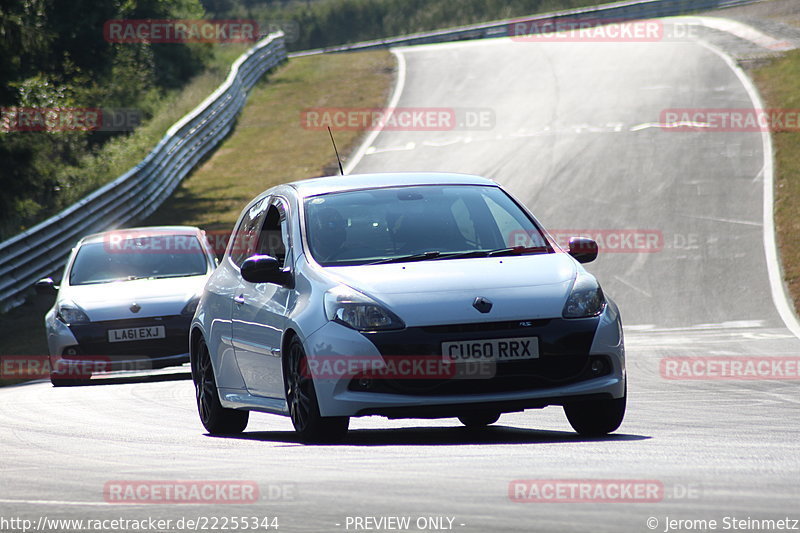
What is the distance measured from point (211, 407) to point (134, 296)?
19.2 feet

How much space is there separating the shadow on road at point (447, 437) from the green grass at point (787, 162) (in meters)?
9.49

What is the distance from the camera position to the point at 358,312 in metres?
7.71

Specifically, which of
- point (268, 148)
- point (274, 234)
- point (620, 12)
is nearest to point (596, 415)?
point (274, 234)

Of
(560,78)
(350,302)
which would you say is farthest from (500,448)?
(560,78)

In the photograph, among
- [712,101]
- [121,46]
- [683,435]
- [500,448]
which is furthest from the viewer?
[121,46]

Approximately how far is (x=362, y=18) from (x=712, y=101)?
49.6 m

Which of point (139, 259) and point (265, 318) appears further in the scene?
point (139, 259)

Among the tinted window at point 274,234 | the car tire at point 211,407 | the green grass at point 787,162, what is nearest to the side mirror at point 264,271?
the tinted window at point 274,234

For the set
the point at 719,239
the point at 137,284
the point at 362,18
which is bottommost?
the point at 362,18

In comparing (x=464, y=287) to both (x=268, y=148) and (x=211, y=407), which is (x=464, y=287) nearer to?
(x=211, y=407)

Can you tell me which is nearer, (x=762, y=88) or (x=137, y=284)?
(x=137, y=284)

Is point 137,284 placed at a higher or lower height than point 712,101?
higher

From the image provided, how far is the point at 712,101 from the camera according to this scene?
104ft

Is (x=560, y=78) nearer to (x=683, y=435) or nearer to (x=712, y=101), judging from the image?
(x=712, y=101)
